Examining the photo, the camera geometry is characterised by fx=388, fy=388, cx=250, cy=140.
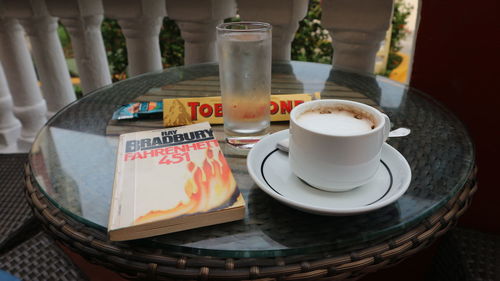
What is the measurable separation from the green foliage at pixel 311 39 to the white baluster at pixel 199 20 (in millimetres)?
2456

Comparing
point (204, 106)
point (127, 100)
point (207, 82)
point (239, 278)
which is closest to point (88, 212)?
point (239, 278)

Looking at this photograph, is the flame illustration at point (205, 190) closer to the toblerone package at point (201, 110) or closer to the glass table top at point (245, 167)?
the glass table top at point (245, 167)

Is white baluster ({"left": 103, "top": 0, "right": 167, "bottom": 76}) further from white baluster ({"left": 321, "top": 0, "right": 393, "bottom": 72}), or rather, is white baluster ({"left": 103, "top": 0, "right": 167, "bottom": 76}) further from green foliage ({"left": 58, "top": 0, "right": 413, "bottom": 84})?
green foliage ({"left": 58, "top": 0, "right": 413, "bottom": 84})

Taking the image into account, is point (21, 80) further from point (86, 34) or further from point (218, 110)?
point (218, 110)

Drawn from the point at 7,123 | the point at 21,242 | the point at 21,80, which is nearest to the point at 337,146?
the point at 21,242

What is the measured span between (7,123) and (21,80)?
12.2 inches

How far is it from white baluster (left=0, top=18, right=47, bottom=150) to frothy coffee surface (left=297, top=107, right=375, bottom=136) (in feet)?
5.43

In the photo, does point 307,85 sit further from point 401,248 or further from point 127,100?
point 401,248

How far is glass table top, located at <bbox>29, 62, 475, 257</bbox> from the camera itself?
0.49 metres

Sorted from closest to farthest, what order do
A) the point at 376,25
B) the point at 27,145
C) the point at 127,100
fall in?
the point at 127,100 → the point at 376,25 → the point at 27,145

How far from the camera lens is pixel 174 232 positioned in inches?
19.4

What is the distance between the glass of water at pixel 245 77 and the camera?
695 millimetres

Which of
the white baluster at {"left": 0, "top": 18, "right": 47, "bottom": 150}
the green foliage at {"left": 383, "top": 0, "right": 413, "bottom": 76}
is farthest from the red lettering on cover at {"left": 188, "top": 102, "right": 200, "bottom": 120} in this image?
the green foliage at {"left": 383, "top": 0, "right": 413, "bottom": 76}

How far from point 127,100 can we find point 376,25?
763mm
